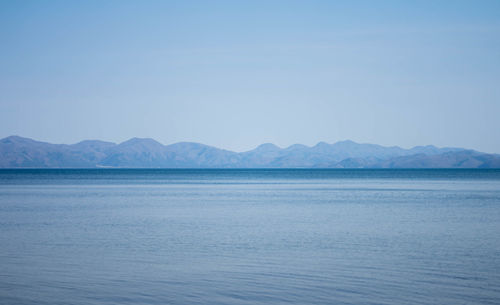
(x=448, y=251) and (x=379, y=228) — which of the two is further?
(x=379, y=228)

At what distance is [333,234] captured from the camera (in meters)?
23.6

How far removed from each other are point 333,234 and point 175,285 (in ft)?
36.9

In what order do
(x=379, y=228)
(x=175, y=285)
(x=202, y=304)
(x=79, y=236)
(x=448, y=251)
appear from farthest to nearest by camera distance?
(x=379, y=228) < (x=79, y=236) < (x=448, y=251) < (x=175, y=285) < (x=202, y=304)

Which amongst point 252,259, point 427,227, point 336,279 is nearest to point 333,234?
point 427,227

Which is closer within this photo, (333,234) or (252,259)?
(252,259)

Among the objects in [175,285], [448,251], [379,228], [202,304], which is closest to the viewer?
[202,304]

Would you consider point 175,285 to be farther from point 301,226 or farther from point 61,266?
point 301,226

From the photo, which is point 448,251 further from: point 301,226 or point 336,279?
point 301,226

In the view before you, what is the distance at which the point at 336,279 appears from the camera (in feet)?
47.3

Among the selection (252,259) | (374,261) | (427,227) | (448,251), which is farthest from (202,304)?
(427,227)

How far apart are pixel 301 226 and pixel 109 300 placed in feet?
50.8

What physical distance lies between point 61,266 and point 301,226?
43.5 feet

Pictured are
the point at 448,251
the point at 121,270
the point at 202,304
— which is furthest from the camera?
the point at 448,251

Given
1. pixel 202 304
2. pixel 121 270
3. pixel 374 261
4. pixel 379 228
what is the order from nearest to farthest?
pixel 202 304
pixel 121 270
pixel 374 261
pixel 379 228
